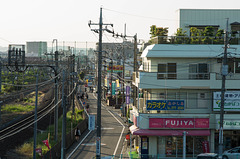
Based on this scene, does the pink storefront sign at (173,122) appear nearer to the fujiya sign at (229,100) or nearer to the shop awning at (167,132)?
the shop awning at (167,132)

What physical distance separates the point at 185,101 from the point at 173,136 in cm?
298

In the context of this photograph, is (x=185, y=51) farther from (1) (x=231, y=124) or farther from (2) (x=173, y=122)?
(1) (x=231, y=124)

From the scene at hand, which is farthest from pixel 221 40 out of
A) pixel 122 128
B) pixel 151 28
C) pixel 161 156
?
pixel 122 128

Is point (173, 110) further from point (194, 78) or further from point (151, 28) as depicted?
point (151, 28)

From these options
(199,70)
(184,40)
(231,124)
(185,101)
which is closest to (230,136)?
(231,124)

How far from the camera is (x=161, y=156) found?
3114cm

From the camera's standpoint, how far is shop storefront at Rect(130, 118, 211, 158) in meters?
30.6

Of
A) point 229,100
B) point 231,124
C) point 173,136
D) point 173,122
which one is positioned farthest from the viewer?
point 173,136

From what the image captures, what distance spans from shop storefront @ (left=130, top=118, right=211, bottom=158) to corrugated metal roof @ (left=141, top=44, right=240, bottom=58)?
5103 mm

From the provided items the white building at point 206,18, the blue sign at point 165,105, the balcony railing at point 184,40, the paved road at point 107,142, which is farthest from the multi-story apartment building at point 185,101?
the white building at point 206,18

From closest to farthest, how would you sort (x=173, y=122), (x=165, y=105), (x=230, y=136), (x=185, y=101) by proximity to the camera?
(x=165, y=105) < (x=173, y=122) < (x=185, y=101) < (x=230, y=136)

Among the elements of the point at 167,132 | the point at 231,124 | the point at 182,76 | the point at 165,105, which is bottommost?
the point at 167,132

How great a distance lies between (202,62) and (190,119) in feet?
16.0

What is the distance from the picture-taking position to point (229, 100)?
102ft
